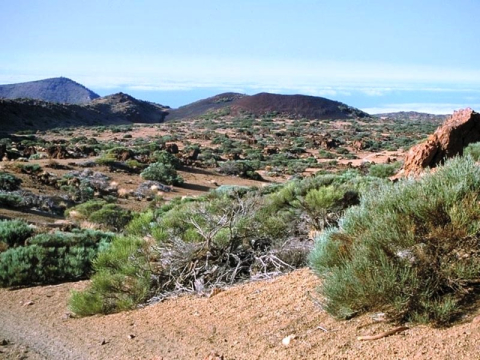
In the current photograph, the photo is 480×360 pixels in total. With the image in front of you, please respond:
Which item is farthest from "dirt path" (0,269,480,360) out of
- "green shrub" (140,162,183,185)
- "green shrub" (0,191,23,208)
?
"green shrub" (140,162,183,185)

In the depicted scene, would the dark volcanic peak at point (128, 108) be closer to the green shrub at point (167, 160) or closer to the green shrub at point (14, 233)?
the green shrub at point (167, 160)

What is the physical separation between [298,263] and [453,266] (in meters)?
3.08

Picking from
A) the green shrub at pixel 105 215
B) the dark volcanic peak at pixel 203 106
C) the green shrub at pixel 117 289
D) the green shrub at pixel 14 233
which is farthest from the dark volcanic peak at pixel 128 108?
the green shrub at pixel 117 289

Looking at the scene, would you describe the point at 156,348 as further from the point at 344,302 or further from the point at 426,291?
the point at 426,291

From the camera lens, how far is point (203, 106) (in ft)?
350

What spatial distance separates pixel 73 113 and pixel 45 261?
241 ft

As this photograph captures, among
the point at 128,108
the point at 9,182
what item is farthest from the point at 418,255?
the point at 128,108

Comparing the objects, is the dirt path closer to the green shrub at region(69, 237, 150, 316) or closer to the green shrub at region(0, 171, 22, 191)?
the green shrub at region(69, 237, 150, 316)

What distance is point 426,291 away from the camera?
3676 millimetres

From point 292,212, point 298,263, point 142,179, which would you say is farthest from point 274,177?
point 298,263

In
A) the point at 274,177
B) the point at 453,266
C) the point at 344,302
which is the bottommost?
the point at 274,177

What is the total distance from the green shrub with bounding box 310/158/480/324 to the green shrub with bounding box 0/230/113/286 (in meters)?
5.76

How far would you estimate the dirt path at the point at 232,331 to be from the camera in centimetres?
351

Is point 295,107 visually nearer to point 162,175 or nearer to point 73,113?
point 73,113
